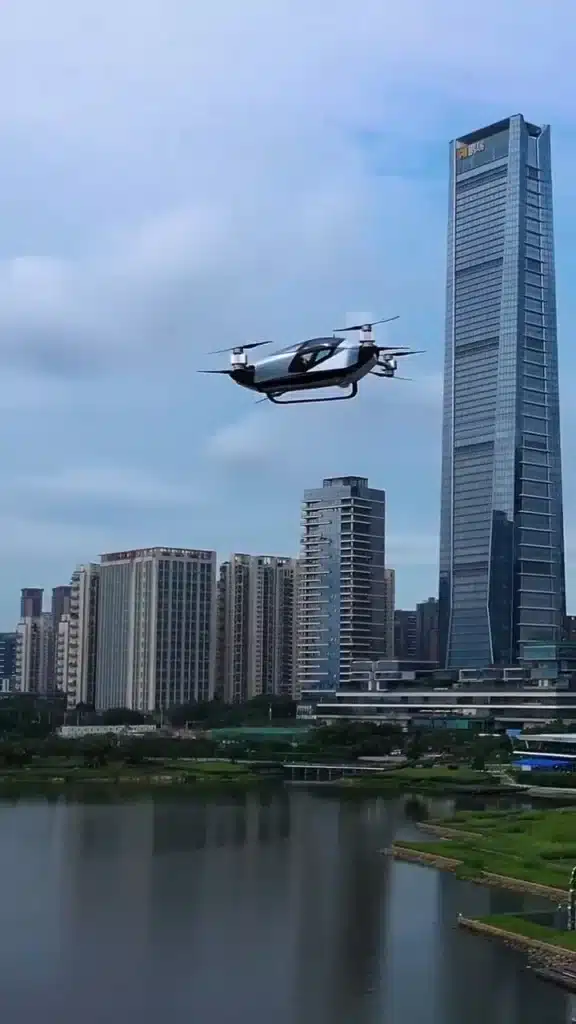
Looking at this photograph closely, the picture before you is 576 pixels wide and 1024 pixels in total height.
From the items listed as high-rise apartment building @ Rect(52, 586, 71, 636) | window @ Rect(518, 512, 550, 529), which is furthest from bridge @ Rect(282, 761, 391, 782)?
high-rise apartment building @ Rect(52, 586, 71, 636)

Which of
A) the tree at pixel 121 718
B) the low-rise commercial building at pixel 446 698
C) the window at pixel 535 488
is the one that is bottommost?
the tree at pixel 121 718

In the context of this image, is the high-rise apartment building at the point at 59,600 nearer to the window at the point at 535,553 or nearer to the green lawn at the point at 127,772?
the window at the point at 535,553

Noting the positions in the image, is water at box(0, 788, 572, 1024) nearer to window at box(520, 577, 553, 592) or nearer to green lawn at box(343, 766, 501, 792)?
green lawn at box(343, 766, 501, 792)

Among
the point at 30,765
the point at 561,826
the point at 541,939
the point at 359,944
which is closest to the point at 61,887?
the point at 359,944

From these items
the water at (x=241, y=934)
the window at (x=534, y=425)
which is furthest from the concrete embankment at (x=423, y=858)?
the window at (x=534, y=425)

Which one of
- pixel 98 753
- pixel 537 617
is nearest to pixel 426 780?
pixel 98 753

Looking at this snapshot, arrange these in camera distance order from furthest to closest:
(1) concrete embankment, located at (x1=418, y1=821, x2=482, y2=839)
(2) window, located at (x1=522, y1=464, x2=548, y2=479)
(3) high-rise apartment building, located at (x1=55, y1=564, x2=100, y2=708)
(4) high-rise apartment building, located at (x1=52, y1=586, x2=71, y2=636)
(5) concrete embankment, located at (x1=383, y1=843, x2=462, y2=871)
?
1. (4) high-rise apartment building, located at (x1=52, y1=586, x2=71, y2=636)
2. (3) high-rise apartment building, located at (x1=55, y1=564, x2=100, y2=708)
3. (2) window, located at (x1=522, y1=464, x2=548, y2=479)
4. (1) concrete embankment, located at (x1=418, y1=821, x2=482, y2=839)
5. (5) concrete embankment, located at (x1=383, y1=843, x2=462, y2=871)
